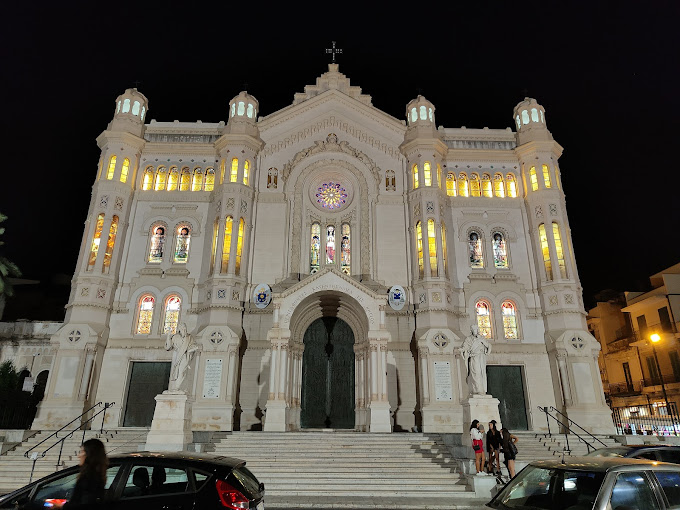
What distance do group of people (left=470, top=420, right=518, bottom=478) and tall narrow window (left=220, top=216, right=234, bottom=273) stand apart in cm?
1496

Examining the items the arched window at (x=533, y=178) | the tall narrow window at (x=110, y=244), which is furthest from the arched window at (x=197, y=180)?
the arched window at (x=533, y=178)

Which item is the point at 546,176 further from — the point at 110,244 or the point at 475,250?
the point at 110,244

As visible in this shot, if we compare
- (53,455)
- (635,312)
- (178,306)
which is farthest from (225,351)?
(635,312)

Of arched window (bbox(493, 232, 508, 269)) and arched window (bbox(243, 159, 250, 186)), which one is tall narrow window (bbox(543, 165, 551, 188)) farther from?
arched window (bbox(243, 159, 250, 186))

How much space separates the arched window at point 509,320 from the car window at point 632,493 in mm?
19051

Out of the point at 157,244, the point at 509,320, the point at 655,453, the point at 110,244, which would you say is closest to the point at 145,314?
the point at 157,244

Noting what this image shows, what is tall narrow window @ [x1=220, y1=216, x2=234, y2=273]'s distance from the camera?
23.8 meters

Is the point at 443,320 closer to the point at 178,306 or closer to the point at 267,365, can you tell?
the point at 267,365

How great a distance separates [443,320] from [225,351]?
34.7 ft

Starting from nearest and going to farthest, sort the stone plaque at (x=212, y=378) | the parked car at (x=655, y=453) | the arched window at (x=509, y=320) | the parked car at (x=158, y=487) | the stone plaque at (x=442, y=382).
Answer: the parked car at (x=158, y=487) < the parked car at (x=655, y=453) < the stone plaque at (x=212, y=378) < the stone plaque at (x=442, y=382) < the arched window at (x=509, y=320)

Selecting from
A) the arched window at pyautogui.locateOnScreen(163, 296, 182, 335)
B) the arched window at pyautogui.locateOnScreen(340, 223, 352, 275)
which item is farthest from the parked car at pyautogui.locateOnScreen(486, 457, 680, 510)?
the arched window at pyautogui.locateOnScreen(163, 296, 182, 335)

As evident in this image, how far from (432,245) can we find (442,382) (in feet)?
23.2

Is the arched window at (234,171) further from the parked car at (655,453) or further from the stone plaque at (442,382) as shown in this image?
the parked car at (655,453)

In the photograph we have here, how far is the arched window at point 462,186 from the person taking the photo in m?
27.0
